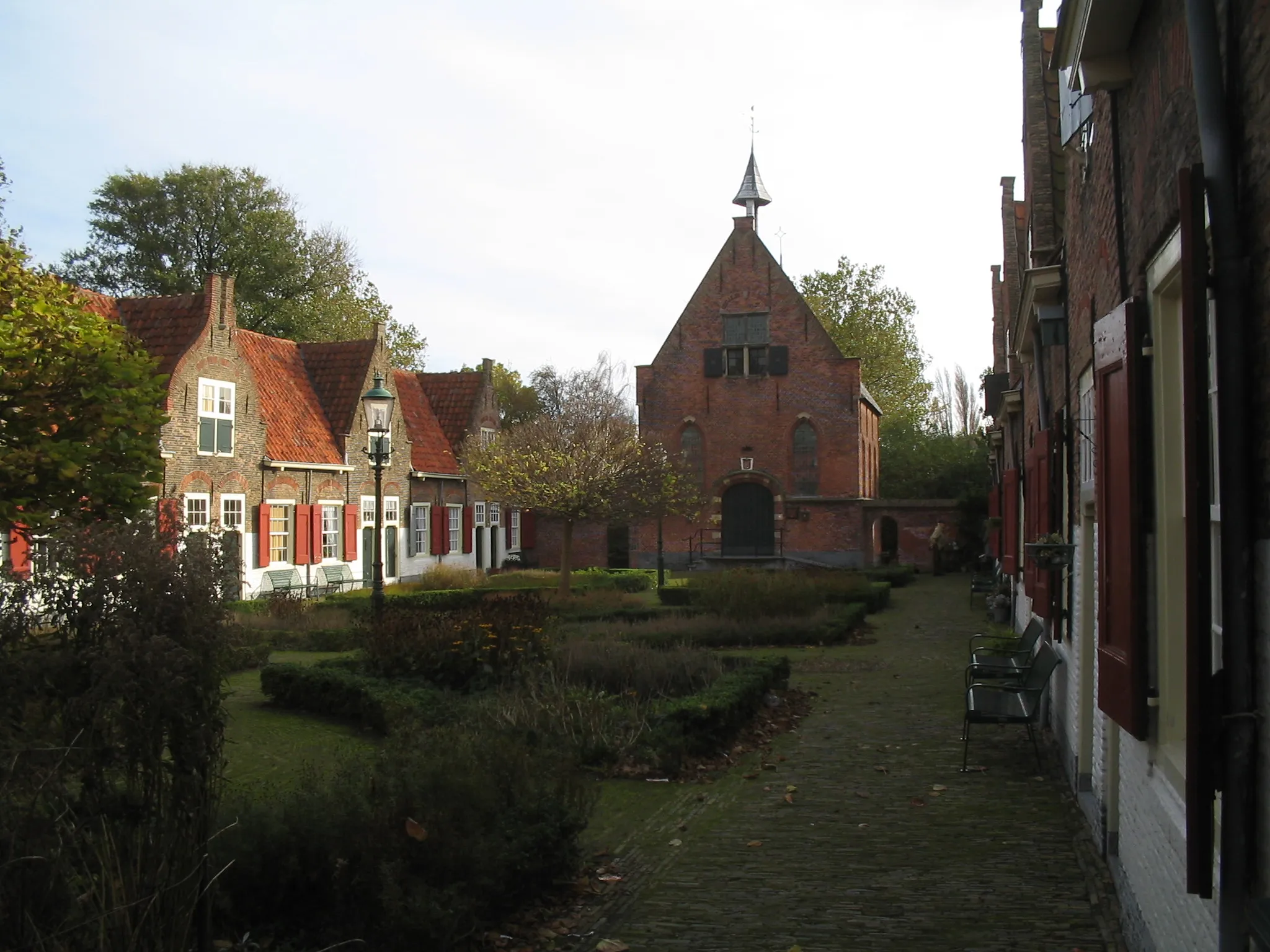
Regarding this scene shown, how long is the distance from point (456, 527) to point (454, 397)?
16.8 ft

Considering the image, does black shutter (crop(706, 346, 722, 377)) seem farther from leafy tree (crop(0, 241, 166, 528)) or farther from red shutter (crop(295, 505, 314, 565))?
leafy tree (crop(0, 241, 166, 528))

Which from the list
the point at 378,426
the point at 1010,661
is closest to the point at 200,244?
the point at 378,426

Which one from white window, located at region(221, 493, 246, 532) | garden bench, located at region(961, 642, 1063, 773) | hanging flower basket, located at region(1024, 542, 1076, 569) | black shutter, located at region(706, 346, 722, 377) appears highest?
black shutter, located at region(706, 346, 722, 377)

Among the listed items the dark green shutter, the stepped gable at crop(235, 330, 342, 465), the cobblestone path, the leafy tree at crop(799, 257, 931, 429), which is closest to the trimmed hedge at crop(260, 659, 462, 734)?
the cobblestone path

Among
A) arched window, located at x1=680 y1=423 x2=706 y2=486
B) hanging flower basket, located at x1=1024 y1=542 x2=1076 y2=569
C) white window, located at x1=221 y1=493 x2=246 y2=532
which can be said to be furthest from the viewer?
arched window, located at x1=680 y1=423 x2=706 y2=486

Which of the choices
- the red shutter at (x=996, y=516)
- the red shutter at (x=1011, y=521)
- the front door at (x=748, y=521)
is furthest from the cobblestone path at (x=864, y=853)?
the front door at (x=748, y=521)

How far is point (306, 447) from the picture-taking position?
31.1 meters

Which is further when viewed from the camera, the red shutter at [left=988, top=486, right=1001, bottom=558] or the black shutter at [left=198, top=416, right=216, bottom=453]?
the black shutter at [left=198, top=416, right=216, bottom=453]

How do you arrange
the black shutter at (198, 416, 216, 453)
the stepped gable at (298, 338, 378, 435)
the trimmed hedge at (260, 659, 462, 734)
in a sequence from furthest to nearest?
the stepped gable at (298, 338, 378, 435)
the black shutter at (198, 416, 216, 453)
the trimmed hedge at (260, 659, 462, 734)

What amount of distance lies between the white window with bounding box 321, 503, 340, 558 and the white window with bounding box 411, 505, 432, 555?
4.25m

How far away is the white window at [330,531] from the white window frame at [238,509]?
135 inches

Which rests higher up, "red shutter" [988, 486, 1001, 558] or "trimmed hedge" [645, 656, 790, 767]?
"red shutter" [988, 486, 1001, 558]

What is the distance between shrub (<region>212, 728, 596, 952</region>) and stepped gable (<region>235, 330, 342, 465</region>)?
80.1ft

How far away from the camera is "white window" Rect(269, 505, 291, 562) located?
95.4ft
